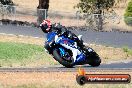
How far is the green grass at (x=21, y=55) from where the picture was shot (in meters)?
30.7

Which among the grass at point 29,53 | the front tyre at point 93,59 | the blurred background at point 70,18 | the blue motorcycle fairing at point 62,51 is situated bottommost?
the blurred background at point 70,18

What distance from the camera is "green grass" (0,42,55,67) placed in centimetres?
3072

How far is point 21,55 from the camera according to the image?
33156 mm

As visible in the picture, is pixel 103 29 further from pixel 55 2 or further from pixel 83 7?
pixel 55 2

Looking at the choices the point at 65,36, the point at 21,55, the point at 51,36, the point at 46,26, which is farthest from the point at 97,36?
the point at 46,26

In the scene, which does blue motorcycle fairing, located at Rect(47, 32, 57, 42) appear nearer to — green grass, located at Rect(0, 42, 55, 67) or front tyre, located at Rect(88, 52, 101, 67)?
front tyre, located at Rect(88, 52, 101, 67)

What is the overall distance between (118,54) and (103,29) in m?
18.7

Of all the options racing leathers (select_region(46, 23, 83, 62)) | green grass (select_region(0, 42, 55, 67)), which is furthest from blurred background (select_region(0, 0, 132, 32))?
racing leathers (select_region(46, 23, 83, 62))

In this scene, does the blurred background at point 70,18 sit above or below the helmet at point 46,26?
below

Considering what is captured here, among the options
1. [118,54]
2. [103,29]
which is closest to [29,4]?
[103,29]

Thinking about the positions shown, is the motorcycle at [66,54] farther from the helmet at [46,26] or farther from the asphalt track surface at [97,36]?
the asphalt track surface at [97,36]

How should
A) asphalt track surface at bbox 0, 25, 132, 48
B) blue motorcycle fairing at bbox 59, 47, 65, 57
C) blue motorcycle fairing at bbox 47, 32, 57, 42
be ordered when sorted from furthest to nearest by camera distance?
1. asphalt track surface at bbox 0, 25, 132, 48
2. blue motorcycle fairing at bbox 59, 47, 65, 57
3. blue motorcycle fairing at bbox 47, 32, 57, 42

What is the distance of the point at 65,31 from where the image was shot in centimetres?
1752

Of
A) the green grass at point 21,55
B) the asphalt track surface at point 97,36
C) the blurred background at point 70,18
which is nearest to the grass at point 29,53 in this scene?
the green grass at point 21,55
